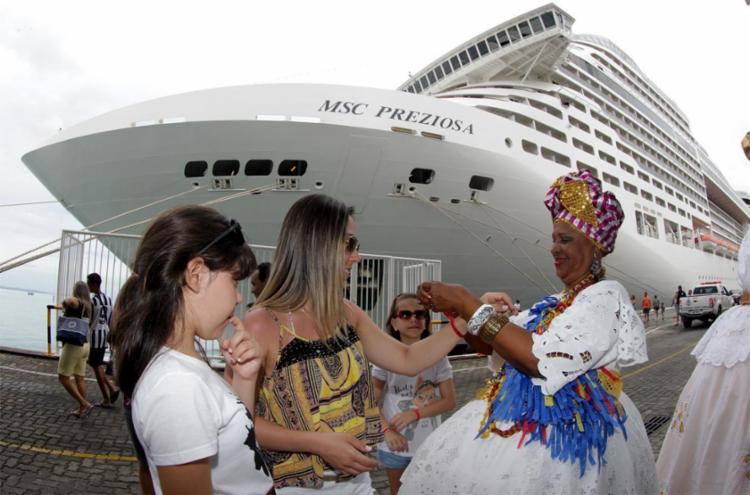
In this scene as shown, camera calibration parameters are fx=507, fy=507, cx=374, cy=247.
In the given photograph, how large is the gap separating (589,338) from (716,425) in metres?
1.60

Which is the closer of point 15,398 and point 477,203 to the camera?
point 15,398

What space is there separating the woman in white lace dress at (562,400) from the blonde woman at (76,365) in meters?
4.77

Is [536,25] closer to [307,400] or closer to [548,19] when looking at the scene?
[548,19]

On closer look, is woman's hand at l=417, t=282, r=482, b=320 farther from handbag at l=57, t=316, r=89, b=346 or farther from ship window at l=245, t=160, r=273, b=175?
ship window at l=245, t=160, r=273, b=175

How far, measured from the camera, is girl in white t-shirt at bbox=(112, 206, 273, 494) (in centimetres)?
109

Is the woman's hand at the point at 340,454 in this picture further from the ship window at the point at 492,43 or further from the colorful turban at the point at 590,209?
the ship window at the point at 492,43

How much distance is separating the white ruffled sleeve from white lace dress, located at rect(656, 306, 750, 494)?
1286 millimetres

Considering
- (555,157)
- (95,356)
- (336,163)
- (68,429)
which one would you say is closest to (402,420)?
(68,429)

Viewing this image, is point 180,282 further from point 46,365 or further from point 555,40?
point 555,40

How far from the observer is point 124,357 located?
1226 mm

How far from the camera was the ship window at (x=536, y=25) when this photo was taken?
18.1 meters

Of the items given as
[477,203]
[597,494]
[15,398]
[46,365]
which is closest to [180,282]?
[597,494]

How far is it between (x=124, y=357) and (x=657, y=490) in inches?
75.1

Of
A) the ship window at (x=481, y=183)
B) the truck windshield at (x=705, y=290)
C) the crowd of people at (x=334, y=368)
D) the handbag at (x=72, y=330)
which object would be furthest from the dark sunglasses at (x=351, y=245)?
the truck windshield at (x=705, y=290)
